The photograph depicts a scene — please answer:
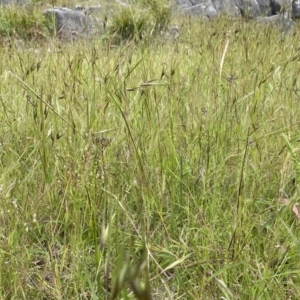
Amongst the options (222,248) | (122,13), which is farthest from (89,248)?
(122,13)

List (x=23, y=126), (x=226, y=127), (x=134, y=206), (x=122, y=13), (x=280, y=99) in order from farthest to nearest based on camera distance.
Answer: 1. (x=122, y=13)
2. (x=280, y=99)
3. (x=23, y=126)
4. (x=226, y=127)
5. (x=134, y=206)

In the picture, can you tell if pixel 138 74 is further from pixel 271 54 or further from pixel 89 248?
pixel 89 248

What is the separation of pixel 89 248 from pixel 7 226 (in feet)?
0.55

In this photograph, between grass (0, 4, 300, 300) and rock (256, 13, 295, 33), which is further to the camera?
rock (256, 13, 295, 33)

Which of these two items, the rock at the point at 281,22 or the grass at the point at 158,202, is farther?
the rock at the point at 281,22

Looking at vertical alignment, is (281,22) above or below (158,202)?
above

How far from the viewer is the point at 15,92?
1753mm

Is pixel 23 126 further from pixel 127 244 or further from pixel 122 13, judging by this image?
pixel 122 13

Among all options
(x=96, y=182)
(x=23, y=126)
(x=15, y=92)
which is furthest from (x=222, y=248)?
(x=15, y=92)

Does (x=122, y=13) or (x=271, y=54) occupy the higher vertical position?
(x=271, y=54)

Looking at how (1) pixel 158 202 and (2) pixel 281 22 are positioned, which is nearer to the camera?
(1) pixel 158 202

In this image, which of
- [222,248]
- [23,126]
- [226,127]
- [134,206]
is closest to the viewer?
[222,248]

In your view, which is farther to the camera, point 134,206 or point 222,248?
point 134,206

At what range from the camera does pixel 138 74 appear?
6.56 ft
